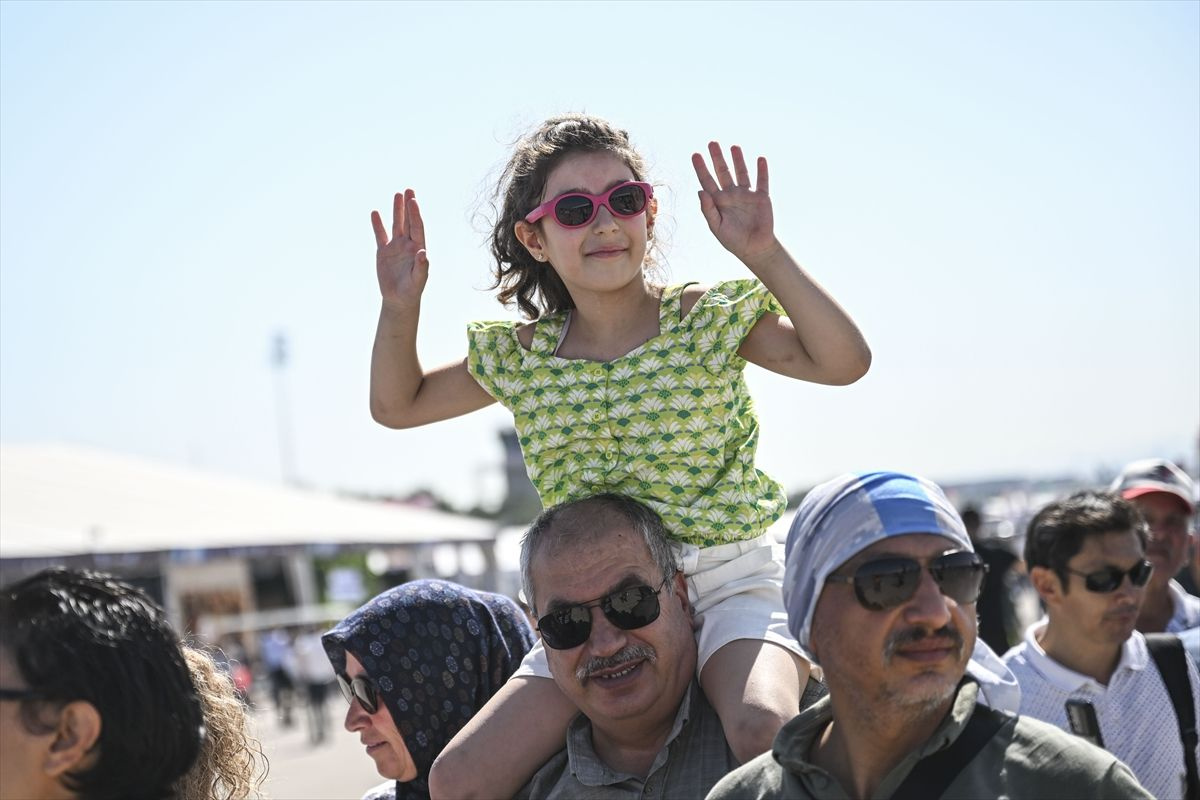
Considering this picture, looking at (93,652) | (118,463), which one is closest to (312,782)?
(118,463)

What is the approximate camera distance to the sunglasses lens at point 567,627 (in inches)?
137

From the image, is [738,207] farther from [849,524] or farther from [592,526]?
[849,524]

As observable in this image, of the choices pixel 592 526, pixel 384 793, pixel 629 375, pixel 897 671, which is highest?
pixel 629 375

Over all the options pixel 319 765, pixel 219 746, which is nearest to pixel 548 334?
pixel 219 746

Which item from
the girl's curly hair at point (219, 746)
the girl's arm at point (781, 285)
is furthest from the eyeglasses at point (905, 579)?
the girl's curly hair at point (219, 746)

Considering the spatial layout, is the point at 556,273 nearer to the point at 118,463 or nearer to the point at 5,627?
the point at 5,627

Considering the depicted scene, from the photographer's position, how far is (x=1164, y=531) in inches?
227

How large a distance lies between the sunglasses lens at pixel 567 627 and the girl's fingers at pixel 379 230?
4.24 feet

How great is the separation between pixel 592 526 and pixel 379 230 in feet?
3.89

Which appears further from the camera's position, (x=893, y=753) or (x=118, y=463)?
(x=118, y=463)

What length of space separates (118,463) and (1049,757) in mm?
20675

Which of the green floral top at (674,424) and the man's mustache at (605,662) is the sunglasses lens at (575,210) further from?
the man's mustache at (605,662)

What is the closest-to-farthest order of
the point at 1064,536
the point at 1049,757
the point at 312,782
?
the point at 1049,757
the point at 1064,536
the point at 312,782

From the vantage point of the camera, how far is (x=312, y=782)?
15.7 metres
